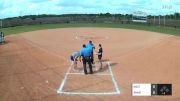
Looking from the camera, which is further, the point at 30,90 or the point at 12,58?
the point at 12,58

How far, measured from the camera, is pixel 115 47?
109ft

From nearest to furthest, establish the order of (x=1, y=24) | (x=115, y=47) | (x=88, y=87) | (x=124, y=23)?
(x=88, y=87), (x=115, y=47), (x=1, y=24), (x=124, y=23)

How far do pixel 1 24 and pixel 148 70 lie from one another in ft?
141

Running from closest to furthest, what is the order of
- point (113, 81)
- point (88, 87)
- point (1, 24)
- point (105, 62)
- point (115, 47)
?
1. point (88, 87)
2. point (113, 81)
3. point (105, 62)
4. point (115, 47)
5. point (1, 24)

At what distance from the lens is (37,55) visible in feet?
89.7

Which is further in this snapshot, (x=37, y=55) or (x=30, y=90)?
(x=37, y=55)

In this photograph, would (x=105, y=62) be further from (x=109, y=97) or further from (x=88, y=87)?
(x=109, y=97)

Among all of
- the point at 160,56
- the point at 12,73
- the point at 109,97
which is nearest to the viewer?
the point at 109,97

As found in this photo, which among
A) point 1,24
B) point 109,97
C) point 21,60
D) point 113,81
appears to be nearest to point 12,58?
point 21,60

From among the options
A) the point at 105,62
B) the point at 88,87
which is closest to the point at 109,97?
the point at 88,87

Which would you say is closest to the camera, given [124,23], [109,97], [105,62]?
[109,97]

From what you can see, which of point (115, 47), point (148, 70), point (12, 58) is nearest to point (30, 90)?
point (148, 70)

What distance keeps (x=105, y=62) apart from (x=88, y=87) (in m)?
7.39

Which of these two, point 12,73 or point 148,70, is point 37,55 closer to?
point 12,73
